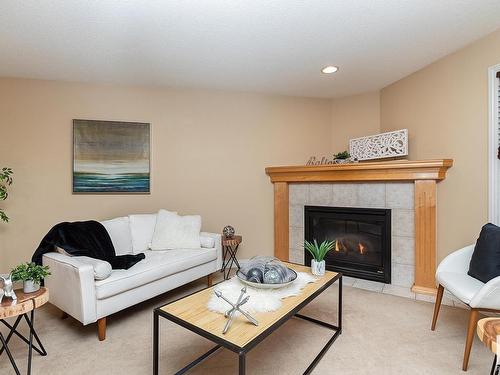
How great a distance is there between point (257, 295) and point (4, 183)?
3199 mm

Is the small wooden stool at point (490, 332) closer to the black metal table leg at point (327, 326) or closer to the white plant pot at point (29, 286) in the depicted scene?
the black metal table leg at point (327, 326)

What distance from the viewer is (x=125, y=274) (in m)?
2.20

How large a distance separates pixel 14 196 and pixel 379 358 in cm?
386

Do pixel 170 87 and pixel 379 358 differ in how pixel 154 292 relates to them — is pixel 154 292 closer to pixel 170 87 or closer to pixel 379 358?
pixel 379 358

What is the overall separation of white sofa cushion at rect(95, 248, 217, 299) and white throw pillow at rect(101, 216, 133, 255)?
204 mm

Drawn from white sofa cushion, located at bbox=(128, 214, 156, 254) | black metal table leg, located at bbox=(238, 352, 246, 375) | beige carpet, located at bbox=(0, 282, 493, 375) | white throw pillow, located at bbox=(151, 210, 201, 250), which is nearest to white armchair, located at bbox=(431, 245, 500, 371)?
beige carpet, located at bbox=(0, 282, 493, 375)

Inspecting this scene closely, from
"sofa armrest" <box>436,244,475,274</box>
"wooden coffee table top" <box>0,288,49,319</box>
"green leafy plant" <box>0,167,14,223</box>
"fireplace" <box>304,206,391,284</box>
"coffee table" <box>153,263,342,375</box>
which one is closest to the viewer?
"coffee table" <box>153,263,342,375</box>

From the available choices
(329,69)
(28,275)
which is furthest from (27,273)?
(329,69)

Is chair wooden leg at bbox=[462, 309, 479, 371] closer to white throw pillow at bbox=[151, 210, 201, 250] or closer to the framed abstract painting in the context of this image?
white throw pillow at bbox=[151, 210, 201, 250]

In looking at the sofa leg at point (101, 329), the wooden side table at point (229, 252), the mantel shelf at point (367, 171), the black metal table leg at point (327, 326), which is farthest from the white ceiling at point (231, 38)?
the sofa leg at point (101, 329)

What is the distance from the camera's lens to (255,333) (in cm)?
132

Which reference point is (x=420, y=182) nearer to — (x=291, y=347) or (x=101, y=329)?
(x=291, y=347)

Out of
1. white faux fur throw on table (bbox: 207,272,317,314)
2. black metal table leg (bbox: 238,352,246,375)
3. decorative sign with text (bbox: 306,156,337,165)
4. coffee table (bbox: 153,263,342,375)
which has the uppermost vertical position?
decorative sign with text (bbox: 306,156,337,165)

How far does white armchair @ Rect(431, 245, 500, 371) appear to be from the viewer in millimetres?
1666
